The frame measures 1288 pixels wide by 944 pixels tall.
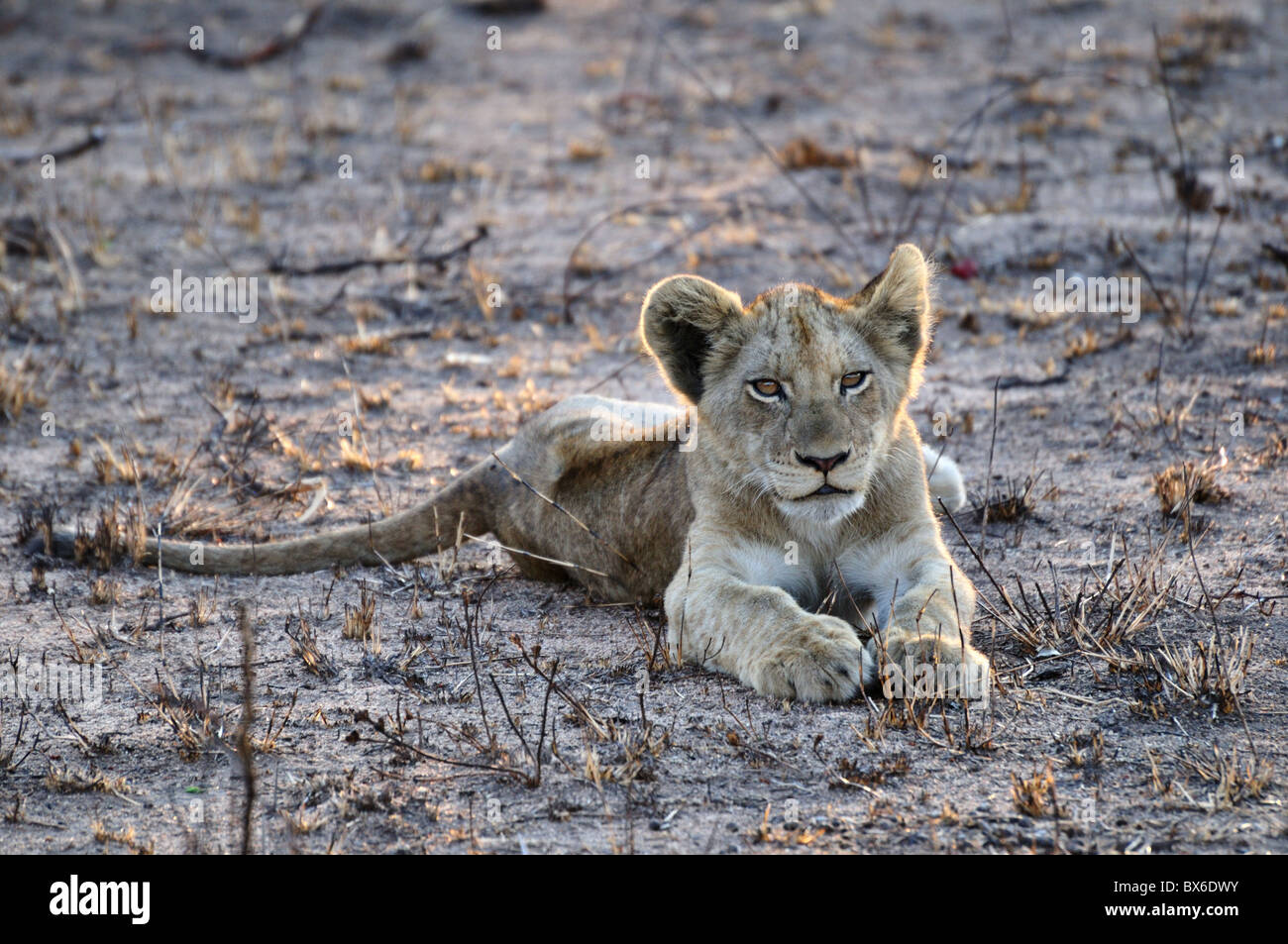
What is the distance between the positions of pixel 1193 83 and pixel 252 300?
8.11m

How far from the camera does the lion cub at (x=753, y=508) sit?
4242mm

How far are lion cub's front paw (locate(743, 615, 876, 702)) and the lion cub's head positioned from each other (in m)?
0.47

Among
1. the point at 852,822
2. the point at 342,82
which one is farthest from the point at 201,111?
the point at 852,822

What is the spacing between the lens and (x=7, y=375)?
764 centimetres

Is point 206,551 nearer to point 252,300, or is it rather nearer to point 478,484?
point 478,484

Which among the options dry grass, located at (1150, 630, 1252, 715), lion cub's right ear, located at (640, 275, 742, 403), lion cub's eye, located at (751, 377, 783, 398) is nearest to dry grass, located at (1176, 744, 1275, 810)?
Result: dry grass, located at (1150, 630, 1252, 715)

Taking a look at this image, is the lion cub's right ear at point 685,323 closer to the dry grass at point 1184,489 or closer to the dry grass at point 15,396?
the dry grass at point 1184,489

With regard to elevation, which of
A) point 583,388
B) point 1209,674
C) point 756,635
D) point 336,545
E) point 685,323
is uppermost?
point 583,388

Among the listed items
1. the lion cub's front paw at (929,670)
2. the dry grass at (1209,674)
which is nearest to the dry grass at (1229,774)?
the dry grass at (1209,674)

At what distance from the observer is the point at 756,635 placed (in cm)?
423

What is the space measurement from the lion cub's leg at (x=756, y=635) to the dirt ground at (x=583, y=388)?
0.31 ft

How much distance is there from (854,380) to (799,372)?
19cm

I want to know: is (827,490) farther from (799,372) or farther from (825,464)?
(799,372)

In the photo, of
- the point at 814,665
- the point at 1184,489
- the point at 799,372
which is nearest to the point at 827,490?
the point at 799,372
